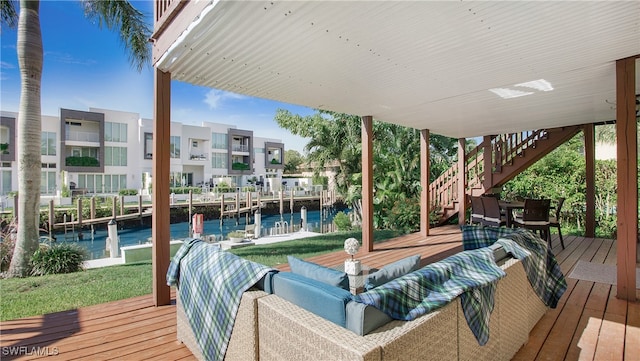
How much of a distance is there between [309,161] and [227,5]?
10.4 meters

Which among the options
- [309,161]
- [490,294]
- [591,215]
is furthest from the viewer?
[309,161]

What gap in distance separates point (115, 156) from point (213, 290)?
26.0 m

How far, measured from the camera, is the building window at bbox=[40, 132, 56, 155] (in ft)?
67.1

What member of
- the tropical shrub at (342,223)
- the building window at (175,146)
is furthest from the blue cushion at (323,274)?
the building window at (175,146)

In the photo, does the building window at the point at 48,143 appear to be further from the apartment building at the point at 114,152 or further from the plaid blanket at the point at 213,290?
the plaid blanket at the point at 213,290

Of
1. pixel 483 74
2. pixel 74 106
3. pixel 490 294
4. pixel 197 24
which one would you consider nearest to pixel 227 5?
pixel 197 24

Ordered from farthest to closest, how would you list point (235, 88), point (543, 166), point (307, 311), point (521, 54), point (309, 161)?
1. point (309, 161)
2. point (543, 166)
3. point (235, 88)
4. point (521, 54)
5. point (307, 311)

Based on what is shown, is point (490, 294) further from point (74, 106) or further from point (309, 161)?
point (74, 106)

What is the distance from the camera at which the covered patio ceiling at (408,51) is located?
2227 mm

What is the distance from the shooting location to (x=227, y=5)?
6.90 ft

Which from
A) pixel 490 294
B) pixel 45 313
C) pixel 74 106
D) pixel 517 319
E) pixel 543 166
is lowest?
pixel 45 313

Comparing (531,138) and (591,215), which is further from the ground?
(531,138)

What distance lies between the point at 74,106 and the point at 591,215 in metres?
27.9

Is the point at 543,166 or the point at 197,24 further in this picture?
the point at 543,166
